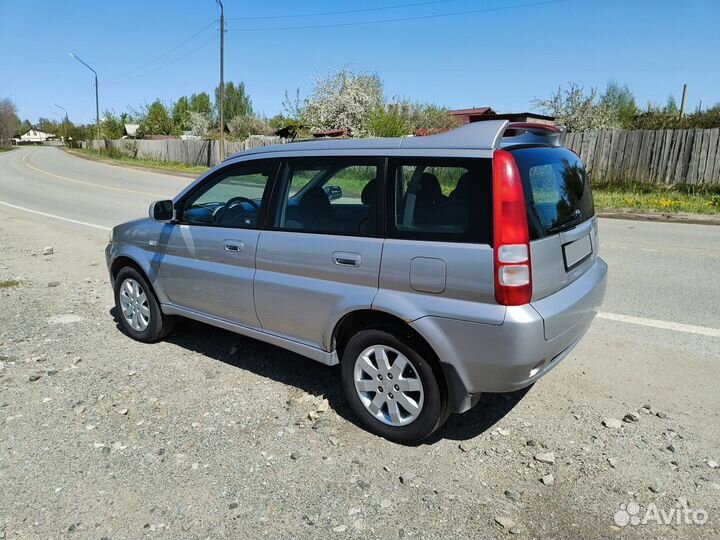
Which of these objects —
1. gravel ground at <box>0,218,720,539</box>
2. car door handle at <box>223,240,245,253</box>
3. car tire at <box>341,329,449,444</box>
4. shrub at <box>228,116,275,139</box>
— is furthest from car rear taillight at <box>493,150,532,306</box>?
shrub at <box>228,116,275,139</box>

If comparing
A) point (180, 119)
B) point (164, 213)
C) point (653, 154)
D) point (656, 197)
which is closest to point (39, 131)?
point (180, 119)

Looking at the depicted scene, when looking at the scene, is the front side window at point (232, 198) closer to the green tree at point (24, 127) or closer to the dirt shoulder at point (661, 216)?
the dirt shoulder at point (661, 216)

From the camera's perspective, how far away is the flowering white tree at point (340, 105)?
3316 cm

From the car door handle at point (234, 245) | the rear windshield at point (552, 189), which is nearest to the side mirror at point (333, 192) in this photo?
the car door handle at point (234, 245)

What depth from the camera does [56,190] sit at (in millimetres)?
19516

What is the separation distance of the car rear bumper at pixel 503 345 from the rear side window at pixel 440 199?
18.0 inches

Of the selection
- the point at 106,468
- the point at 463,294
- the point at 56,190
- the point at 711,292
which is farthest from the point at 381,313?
the point at 56,190

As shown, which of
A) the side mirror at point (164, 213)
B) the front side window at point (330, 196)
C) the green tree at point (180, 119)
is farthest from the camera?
the green tree at point (180, 119)

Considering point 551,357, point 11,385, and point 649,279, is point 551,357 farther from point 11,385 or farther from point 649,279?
point 649,279

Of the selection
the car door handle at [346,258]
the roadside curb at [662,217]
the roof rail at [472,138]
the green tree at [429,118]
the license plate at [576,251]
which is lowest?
the roadside curb at [662,217]

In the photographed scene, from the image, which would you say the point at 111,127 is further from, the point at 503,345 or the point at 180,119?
the point at 503,345

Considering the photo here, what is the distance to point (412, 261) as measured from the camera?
9.54 feet

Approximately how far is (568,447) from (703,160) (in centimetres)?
1598

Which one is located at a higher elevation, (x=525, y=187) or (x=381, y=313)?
(x=525, y=187)
